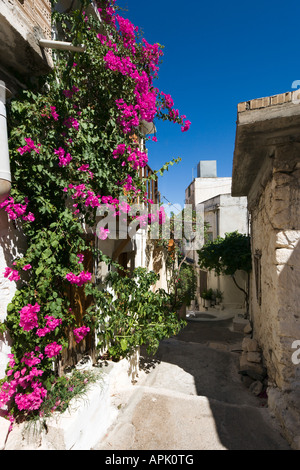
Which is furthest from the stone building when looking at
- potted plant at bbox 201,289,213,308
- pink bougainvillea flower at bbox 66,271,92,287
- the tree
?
potted plant at bbox 201,289,213,308

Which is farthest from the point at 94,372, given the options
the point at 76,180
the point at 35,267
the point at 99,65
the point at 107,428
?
the point at 99,65

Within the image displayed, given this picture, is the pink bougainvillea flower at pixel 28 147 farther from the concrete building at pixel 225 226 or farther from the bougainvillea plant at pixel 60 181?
the concrete building at pixel 225 226

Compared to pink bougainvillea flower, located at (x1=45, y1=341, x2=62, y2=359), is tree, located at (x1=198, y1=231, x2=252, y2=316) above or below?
Result: above

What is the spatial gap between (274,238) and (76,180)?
2579 mm

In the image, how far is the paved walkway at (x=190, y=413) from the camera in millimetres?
2699

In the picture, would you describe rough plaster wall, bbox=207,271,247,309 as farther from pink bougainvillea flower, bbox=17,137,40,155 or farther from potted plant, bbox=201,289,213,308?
pink bougainvillea flower, bbox=17,137,40,155

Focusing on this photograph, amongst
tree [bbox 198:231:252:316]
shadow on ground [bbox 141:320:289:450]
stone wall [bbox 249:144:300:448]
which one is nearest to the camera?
shadow on ground [bbox 141:320:289:450]

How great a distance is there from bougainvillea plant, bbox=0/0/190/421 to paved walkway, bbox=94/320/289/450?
840mm

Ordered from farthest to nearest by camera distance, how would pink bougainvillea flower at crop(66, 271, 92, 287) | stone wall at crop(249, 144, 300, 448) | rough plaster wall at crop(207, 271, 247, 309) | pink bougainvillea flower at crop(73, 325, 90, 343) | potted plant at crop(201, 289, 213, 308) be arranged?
potted plant at crop(201, 289, 213, 308) < rough plaster wall at crop(207, 271, 247, 309) < stone wall at crop(249, 144, 300, 448) < pink bougainvillea flower at crop(73, 325, 90, 343) < pink bougainvillea flower at crop(66, 271, 92, 287)

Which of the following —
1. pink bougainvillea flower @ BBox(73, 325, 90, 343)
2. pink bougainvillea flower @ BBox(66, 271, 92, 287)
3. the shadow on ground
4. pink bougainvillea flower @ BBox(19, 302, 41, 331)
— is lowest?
the shadow on ground

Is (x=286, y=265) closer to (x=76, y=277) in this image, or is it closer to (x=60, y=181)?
(x=76, y=277)

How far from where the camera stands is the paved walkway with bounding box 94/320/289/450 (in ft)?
8.86

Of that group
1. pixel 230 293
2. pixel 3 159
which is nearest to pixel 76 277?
pixel 3 159

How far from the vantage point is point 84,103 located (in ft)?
12.2
